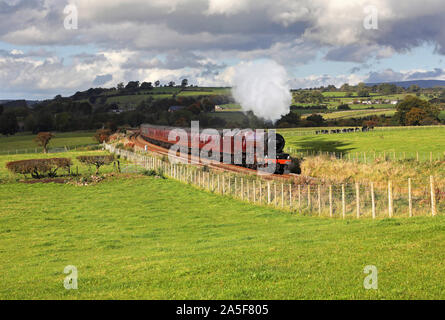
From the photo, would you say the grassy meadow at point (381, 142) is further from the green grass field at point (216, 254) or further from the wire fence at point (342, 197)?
the green grass field at point (216, 254)

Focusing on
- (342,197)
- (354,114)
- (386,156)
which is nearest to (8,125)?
(354,114)

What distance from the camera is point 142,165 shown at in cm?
4872

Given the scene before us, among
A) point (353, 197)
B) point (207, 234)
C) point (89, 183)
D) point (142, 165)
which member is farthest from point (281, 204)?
point (142, 165)

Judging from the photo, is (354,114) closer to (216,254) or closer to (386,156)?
(386,156)

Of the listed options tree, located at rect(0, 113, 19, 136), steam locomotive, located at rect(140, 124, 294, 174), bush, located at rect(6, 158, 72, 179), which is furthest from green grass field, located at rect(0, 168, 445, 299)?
tree, located at rect(0, 113, 19, 136)

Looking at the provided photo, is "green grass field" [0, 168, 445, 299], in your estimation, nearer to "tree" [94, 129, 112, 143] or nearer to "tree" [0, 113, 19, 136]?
"tree" [94, 129, 112, 143]

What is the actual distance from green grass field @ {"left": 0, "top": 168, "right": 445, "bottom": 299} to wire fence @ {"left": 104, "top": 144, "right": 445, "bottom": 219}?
0.98 metres

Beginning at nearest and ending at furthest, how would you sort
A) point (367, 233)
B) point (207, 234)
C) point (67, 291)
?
1. point (67, 291)
2. point (367, 233)
3. point (207, 234)

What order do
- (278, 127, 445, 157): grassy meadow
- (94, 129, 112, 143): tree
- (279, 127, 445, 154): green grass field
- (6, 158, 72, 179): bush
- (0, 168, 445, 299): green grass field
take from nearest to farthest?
(0, 168, 445, 299): green grass field, (6, 158, 72, 179): bush, (278, 127, 445, 157): grassy meadow, (279, 127, 445, 154): green grass field, (94, 129, 112, 143): tree

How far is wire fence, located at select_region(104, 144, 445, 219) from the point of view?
18.3 m

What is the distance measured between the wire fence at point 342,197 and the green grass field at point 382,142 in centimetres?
3862
